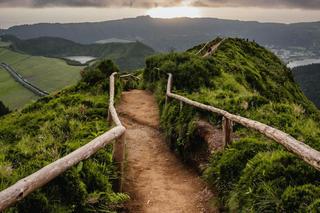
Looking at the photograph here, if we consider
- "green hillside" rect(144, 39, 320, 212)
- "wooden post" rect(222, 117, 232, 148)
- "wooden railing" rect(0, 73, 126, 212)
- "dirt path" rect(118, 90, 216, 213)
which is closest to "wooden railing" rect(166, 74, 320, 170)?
"wooden post" rect(222, 117, 232, 148)

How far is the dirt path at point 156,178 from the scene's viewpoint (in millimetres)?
9086

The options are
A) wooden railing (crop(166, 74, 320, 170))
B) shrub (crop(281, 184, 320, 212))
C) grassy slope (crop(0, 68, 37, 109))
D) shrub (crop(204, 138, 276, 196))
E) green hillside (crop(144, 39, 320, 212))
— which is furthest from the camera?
grassy slope (crop(0, 68, 37, 109))

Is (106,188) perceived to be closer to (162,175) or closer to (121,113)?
(162,175)

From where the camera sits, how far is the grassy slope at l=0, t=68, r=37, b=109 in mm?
139613

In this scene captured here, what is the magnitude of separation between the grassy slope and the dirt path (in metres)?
125

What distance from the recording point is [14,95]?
15275 cm

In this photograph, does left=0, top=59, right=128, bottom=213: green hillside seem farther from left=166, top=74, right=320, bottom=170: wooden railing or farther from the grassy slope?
the grassy slope

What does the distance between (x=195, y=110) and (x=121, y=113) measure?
7.09 m

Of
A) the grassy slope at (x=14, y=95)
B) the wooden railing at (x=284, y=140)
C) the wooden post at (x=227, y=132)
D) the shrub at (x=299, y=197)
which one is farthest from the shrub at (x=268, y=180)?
the grassy slope at (x=14, y=95)

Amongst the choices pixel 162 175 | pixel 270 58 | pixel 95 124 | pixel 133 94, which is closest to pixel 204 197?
pixel 162 175

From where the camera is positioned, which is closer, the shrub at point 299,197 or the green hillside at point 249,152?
the shrub at point 299,197

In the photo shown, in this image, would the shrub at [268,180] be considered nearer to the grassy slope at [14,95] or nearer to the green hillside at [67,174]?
the green hillside at [67,174]

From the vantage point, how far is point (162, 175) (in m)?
11.4

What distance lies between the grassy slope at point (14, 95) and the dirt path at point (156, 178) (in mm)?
125077
